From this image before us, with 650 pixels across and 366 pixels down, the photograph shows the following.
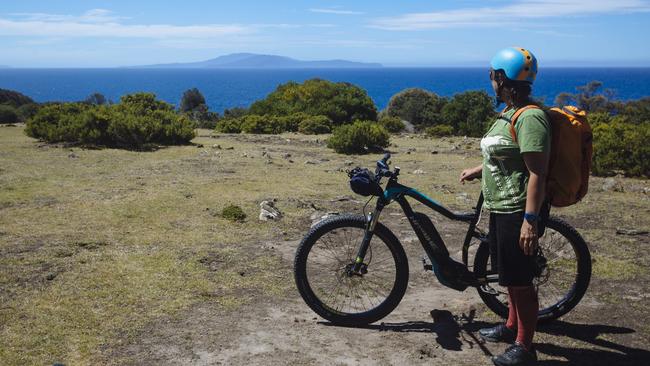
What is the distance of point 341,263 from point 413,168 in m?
10.8

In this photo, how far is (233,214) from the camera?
382 inches

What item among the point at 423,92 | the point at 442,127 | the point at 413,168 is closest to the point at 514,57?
the point at 413,168

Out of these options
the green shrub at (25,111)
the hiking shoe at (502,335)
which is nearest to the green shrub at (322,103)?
the green shrub at (25,111)

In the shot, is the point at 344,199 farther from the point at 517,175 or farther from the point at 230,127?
the point at 230,127

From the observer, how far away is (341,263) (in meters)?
5.71

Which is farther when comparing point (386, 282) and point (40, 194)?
point (40, 194)

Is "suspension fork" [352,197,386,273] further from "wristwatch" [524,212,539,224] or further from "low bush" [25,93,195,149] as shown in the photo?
"low bush" [25,93,195,149]

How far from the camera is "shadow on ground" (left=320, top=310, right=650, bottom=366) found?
4867 millimetres

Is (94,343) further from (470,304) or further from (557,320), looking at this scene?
(557,320)

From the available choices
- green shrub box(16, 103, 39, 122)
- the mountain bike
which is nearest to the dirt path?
the mountain bike

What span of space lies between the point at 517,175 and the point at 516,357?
1.57 metres

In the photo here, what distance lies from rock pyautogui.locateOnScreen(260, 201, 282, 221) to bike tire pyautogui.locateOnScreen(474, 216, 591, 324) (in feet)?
15.8

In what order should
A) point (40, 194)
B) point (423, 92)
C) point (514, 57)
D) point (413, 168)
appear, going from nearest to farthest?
point (514, 57) → point (40, 194) → point (413, 168) → point (423, 92)

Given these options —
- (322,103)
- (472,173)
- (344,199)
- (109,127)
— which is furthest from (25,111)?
(472,173)
